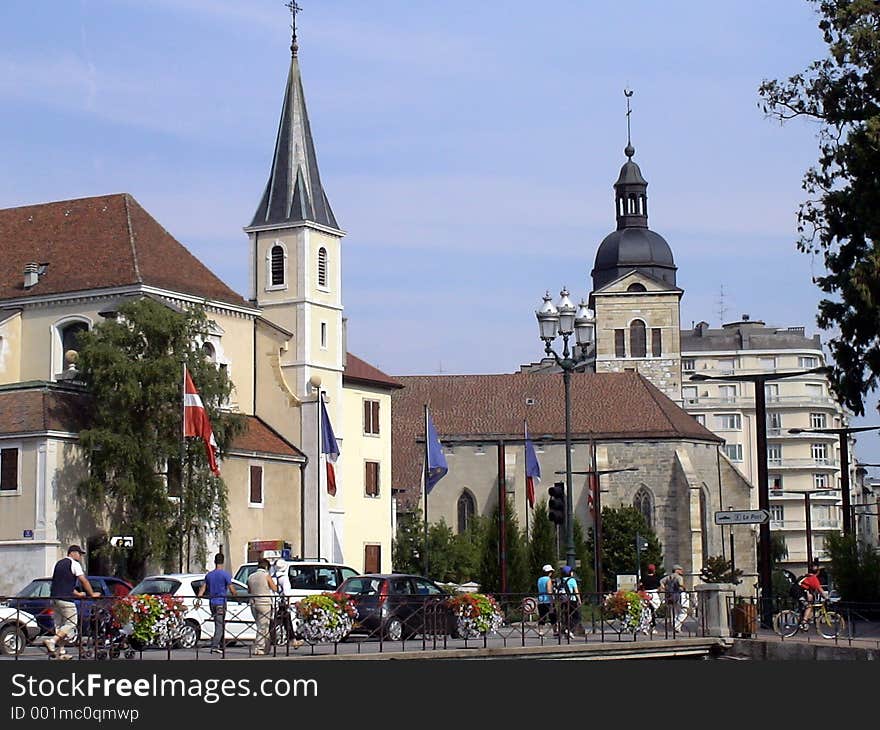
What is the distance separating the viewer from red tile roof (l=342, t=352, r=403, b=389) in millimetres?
69875

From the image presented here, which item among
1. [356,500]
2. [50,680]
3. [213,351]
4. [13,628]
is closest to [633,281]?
[356,500]

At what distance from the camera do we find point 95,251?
58.8m

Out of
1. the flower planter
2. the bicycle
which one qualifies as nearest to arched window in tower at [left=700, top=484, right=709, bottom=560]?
the bicycle

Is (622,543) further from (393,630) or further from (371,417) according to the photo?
(393,630)

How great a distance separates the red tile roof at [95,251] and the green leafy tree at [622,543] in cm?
3076

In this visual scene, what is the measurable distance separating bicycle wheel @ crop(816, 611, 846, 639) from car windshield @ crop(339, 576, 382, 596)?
893 cm

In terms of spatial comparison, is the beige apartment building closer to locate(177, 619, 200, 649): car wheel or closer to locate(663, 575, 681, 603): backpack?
locate(663, 575, 681, 603): backpack

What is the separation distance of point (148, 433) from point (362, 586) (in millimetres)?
20384

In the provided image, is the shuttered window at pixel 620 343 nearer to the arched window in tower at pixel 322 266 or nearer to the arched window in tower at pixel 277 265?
the arched window in tower at pixel 322 266

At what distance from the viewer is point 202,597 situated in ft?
84.1

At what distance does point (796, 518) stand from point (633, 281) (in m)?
37.0

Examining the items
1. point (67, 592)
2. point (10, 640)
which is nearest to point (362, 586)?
point (10, 640)

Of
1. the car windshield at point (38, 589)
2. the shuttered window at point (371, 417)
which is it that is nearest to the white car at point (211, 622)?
the car windshield at point (38, 589)

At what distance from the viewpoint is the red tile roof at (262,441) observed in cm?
5862
